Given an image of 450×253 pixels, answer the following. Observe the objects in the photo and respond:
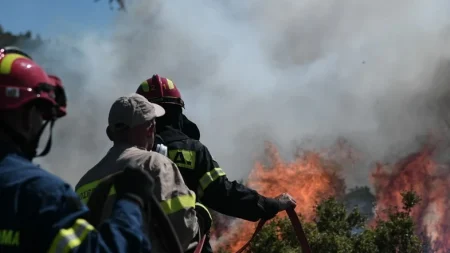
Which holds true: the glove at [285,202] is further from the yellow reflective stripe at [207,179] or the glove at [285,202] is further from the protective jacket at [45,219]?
the protective jacket at [45,219]

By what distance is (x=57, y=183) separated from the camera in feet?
8.80

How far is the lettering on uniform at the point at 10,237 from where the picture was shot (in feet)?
8.57

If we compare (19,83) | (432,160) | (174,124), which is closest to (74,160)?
(432,160)

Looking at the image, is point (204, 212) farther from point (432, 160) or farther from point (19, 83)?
point (432, 160)

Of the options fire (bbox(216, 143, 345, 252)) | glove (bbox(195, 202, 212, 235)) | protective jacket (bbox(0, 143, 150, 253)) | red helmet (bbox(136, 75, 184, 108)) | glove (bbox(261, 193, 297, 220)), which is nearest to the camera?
protective jacket (bbox(0, 143, 150, 253))

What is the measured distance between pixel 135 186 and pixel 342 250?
1586 centimetres

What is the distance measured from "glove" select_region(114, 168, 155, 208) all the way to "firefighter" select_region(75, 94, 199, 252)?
2.92ft

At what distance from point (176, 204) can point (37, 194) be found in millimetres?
1303

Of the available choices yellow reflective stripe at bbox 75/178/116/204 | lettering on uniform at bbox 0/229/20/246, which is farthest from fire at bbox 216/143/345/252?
lettering on uniform at bbox 0/229/20/246

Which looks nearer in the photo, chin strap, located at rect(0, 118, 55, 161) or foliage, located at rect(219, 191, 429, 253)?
chin strap, located at rect(0, 118, 55, 161)

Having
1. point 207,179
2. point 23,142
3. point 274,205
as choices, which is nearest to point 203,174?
point 207,179

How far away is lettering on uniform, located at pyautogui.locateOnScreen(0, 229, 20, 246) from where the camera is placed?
2613 millimetres

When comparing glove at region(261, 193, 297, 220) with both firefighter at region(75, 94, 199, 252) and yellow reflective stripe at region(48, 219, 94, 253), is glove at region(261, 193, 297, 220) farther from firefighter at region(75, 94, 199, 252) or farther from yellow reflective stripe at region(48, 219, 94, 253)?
yellow reflective stripe at region(48, 219, 94, 253)

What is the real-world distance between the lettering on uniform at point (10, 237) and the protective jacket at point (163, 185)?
105 centimetres
